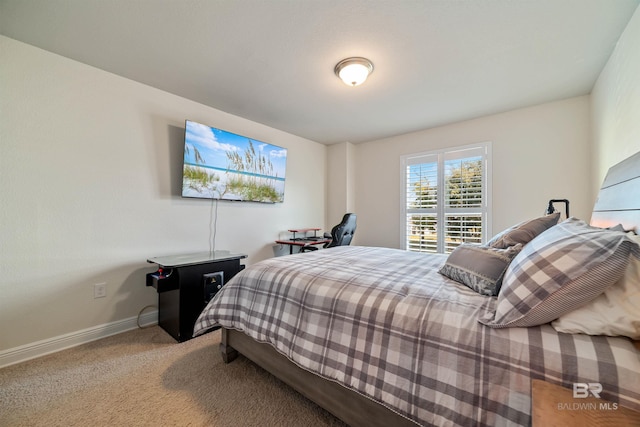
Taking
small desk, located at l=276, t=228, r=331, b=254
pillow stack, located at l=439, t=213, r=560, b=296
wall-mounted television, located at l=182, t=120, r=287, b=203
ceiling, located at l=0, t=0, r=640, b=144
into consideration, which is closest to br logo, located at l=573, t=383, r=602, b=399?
pillow stack, located at l=439, t=213, r=560, b=296

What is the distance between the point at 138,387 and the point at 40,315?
3.79 feet

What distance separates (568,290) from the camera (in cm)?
75

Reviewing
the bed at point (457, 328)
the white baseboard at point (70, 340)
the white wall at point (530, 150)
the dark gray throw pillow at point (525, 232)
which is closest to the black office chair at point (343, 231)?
the white wall at point (530, 150)

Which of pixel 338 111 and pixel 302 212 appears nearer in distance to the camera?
pixel 338 111

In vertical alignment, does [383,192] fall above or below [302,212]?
above

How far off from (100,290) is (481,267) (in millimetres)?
2945

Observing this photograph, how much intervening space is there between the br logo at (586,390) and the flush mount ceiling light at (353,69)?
2.18 metres

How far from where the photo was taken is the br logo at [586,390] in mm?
643

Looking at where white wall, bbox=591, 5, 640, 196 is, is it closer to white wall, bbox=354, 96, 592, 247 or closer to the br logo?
white wall, bbox=354, 96, 592, 247

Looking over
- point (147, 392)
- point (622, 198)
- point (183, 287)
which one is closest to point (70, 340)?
→ point (183, 287)

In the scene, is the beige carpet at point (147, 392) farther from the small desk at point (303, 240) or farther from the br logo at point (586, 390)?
the small desk at point (303, 240)

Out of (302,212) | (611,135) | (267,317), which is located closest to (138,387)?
(267,317)

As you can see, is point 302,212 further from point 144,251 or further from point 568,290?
point 568,290

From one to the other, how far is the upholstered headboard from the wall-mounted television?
3.16m
